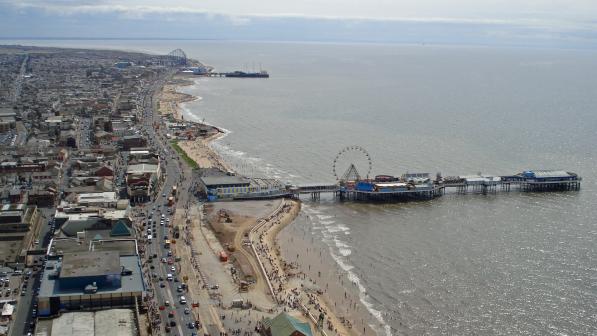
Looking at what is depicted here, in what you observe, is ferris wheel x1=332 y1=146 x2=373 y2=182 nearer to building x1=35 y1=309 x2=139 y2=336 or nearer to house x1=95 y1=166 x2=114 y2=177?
house x1=95 y1=166 x2=114 y2=177

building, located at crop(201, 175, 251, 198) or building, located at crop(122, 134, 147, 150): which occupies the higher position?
building, located at crop(122, 134, 147, 150)

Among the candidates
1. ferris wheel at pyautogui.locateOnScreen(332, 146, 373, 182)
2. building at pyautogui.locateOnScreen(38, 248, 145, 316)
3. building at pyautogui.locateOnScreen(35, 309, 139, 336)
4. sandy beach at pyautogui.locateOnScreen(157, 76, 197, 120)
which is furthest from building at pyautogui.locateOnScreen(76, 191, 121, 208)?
sandy beach at pyautogui.locateOnScreen(157, 76, 197, 120)

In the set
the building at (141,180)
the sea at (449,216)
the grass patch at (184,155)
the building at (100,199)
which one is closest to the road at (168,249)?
the grass patch at (184,155)

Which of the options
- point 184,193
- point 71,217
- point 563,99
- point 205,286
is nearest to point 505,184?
point 184,193

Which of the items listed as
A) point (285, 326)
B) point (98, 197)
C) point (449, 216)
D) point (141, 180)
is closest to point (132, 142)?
point (141, 180)

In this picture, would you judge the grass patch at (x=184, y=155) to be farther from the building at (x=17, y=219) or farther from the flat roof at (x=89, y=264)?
the flat roof at (x=89, y=264)
